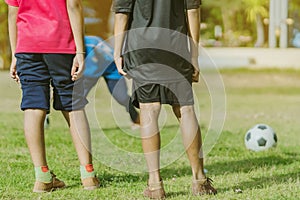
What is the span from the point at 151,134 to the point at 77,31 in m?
0.78

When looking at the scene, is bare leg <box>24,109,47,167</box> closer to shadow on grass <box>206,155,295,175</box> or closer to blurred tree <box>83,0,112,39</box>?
shadow on grass <box>206,155,295,175</box>

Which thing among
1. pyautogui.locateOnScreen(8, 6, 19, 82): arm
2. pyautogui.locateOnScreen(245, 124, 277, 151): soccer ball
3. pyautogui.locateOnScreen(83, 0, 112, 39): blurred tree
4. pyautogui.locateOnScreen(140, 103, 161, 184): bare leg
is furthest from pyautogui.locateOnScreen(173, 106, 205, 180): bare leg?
pyautogui.locateOnScreen(83, 0, 112, 39): blurred tree

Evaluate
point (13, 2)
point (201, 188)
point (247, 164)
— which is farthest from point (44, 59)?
point (247, 164)

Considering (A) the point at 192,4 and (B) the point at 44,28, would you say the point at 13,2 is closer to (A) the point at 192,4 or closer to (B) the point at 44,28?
(B) the point at 44,28

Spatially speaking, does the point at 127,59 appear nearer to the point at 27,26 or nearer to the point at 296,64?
the point at 27,26

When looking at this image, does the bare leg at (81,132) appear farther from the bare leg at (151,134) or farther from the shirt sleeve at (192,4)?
the shirt sleeve at (192,4)

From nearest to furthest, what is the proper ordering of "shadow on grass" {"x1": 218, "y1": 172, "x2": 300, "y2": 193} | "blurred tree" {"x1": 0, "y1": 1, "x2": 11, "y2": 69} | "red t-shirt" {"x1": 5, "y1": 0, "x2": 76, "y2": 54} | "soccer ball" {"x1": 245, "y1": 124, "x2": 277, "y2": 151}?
1. "red t-shirt" {"x1": 5, "y1": 0, "x2": 76, "y2": 54}
2. "shadow on grass" {"x1": 218, "y1": 172, "x2": 300, "y2": 193}
3. "soccer ball" {"x1": 245, "y1": 124, "x2": 277, "y2": 151}
4. "blurred tree" {"x1": 0, "y1": 1, "x2": 11, "y2": 69}

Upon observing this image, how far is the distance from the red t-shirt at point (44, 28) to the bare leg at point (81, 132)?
407mm

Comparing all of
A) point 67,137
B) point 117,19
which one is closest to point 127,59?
point 117,19

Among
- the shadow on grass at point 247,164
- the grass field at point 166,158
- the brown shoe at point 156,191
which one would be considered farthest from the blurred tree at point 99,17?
the brown shoe at point 156,191

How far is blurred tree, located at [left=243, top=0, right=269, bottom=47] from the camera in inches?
1129

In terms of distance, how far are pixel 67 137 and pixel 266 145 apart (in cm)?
205

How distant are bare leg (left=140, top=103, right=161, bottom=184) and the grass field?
220 mm

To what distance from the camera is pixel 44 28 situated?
4.30m
